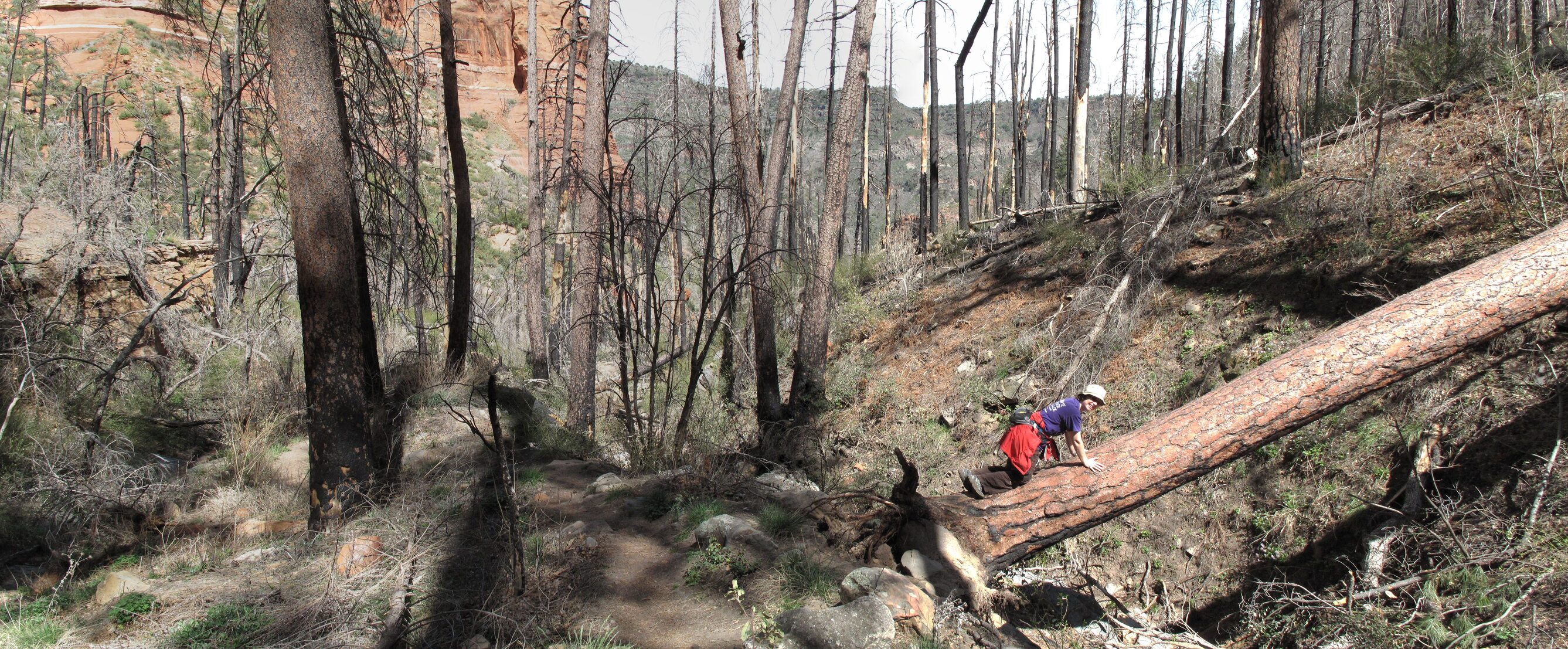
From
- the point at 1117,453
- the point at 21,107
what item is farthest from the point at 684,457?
the point at 21,107

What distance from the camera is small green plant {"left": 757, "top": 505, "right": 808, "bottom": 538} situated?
15.6 ft

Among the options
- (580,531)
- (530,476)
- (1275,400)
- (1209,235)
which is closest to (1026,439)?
(1275,400)

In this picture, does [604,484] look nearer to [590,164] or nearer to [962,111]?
[590,164]

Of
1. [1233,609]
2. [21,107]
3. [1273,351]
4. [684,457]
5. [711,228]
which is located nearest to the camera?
[1233,609]

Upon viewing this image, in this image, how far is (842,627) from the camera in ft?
11.5

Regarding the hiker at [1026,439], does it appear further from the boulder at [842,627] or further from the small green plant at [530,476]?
the small green plant at [530,476]

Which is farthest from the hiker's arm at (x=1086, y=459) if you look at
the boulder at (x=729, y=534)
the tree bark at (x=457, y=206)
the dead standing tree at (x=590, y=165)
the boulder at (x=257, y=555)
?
the tree bark at (x=457, y=206)

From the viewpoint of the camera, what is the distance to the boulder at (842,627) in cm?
344

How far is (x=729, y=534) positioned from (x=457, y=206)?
6.08m

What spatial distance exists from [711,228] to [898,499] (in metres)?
2.68

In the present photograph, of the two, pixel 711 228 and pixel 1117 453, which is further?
pixel 711 228

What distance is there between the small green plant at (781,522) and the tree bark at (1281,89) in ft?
25.2

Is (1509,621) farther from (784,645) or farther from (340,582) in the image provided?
(340,582)

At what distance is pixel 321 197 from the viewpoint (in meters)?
4.53
